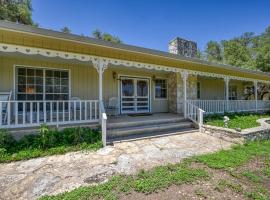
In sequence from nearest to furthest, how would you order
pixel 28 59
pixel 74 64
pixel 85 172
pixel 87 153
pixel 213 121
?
pixel 85 172 < pixel 87 153 < pixel 28 59 < pixel 74 64 < pixel 213 121

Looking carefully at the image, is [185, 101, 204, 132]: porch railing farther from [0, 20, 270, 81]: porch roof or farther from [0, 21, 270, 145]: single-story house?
[0, 20, 270, 81]: porch roof

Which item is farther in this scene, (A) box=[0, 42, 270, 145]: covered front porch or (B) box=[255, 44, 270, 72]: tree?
Answer: (B) box=[255, 44, 270, 72]: tree

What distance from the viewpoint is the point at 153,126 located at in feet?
26.4

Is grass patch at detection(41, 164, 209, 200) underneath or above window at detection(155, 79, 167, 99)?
underneath

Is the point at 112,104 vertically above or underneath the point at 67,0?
underneath

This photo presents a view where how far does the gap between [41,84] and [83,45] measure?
8.72 ft

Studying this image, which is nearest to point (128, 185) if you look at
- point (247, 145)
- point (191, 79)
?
point (247, 145)

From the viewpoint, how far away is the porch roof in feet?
18.4

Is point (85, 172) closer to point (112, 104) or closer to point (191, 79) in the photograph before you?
point (112, 104)

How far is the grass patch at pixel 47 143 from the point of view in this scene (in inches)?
205

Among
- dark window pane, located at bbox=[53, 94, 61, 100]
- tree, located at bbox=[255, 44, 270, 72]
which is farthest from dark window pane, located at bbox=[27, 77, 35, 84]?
tree, located at bbox=[255, 44, 270, 72]

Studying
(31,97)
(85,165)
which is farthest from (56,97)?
(85,165)

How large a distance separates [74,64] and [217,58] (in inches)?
1427

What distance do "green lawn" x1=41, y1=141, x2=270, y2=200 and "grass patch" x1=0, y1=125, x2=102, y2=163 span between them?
219 centimetres
